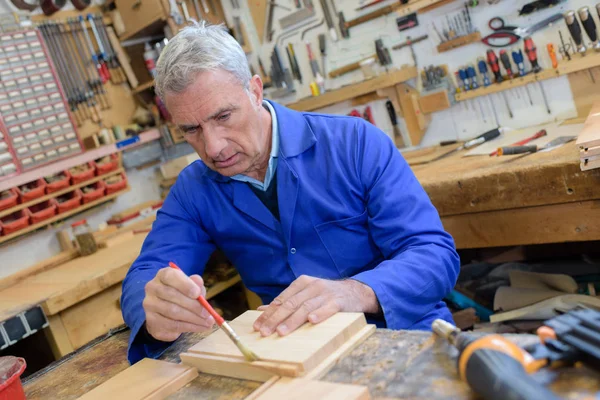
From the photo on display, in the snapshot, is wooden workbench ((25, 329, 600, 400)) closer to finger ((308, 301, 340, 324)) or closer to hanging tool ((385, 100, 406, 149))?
finger ((308, 301, 340, 324))

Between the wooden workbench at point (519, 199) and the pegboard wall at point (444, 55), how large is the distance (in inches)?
28.0

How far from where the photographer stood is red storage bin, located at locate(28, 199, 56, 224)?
3.22 metres

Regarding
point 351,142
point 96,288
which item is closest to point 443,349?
point 351,142

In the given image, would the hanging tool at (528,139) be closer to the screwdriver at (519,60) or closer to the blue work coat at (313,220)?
the screwdriver at (519,60)

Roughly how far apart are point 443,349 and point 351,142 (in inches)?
36.1

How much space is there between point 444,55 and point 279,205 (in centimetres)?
206

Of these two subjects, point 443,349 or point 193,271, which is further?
point 193,271

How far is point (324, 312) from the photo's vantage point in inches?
50.4

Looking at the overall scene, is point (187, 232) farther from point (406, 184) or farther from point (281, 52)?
point (281, 52)

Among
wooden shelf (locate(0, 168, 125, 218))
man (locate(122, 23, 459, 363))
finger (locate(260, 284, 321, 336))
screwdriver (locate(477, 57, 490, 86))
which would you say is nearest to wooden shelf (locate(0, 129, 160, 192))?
wooden shelf (locate(0, 168, 125, 218))

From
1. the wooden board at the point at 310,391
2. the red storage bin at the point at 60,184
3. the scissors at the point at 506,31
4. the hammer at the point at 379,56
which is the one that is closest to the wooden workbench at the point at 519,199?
the scissors at the point at 506,31

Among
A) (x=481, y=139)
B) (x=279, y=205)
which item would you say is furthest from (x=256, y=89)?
(x=481, y=139)

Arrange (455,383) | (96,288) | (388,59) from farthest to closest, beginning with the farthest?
(388,59)
(96,288)
(455,383)

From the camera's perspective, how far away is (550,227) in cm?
233
